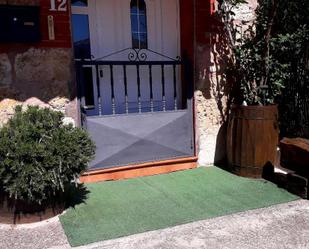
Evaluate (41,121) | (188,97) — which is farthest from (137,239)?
(188,97)

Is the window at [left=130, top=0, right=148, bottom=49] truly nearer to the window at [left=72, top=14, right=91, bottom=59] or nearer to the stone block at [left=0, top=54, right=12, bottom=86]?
the window at [left=72, top=14, right=91, bottom=59]

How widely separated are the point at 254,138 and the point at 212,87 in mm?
964

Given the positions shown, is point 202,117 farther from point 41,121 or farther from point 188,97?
point 41,121

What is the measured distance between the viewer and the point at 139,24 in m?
4.93

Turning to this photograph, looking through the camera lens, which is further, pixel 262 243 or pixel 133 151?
pixel 133 151

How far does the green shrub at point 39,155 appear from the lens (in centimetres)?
316

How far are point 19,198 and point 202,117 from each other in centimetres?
263

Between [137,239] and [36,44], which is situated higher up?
[36,44]

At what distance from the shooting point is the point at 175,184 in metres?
4.43

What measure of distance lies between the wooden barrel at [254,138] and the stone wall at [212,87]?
0.45 m

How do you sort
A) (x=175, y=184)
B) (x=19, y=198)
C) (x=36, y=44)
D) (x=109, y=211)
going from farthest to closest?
1. (x=175, y=184)
2. (x=36, y=44)
3. (x=109, y=211)
4. (x=19, y=198)

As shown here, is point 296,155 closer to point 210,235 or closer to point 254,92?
point 254,92

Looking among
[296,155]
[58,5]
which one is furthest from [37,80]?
[296,155]

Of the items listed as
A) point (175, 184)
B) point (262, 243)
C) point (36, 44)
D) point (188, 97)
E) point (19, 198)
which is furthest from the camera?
point (188, 97)
